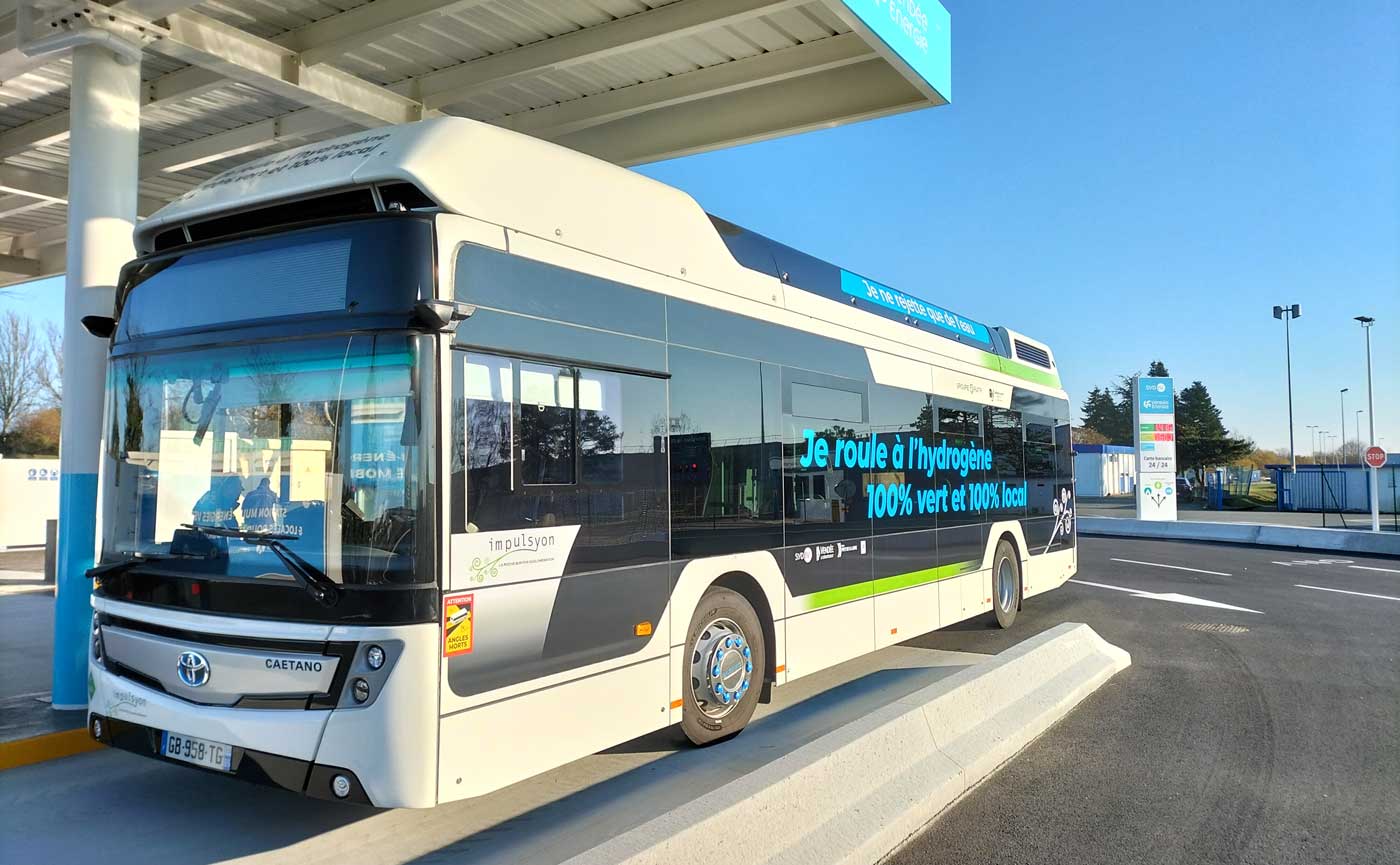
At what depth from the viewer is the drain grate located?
11.3 metres

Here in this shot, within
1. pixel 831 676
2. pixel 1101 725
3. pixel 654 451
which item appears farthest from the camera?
pixel 831 676

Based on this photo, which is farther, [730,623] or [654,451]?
[730,623]

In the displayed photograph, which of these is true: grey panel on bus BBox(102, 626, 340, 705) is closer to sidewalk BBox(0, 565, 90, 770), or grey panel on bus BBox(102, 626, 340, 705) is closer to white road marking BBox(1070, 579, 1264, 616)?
sidewalk BBox(0, 565, 90, 770)

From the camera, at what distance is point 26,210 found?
48.2ft

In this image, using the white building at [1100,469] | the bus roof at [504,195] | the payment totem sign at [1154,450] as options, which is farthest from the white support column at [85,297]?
the white building at [1100,469]

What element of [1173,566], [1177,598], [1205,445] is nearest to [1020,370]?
[1177,598]

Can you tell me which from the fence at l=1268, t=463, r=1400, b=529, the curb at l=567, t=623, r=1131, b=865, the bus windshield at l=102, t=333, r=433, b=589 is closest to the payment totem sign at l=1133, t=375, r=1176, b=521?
the fence at l=1268, t=463, r=1400, b=529

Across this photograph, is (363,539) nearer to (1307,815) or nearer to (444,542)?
(444,542)

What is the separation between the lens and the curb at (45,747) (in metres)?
6.02

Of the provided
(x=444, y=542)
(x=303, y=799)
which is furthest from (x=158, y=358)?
(x=303, y=799)

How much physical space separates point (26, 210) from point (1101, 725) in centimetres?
1670

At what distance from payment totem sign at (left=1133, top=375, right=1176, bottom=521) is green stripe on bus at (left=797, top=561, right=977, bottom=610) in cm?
2558

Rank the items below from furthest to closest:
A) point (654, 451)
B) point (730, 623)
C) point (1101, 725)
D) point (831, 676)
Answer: point (831, 676), point (1101, 725), point (730, 623), point (654, 451)

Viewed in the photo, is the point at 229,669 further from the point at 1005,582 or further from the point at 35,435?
the point at 35,435
